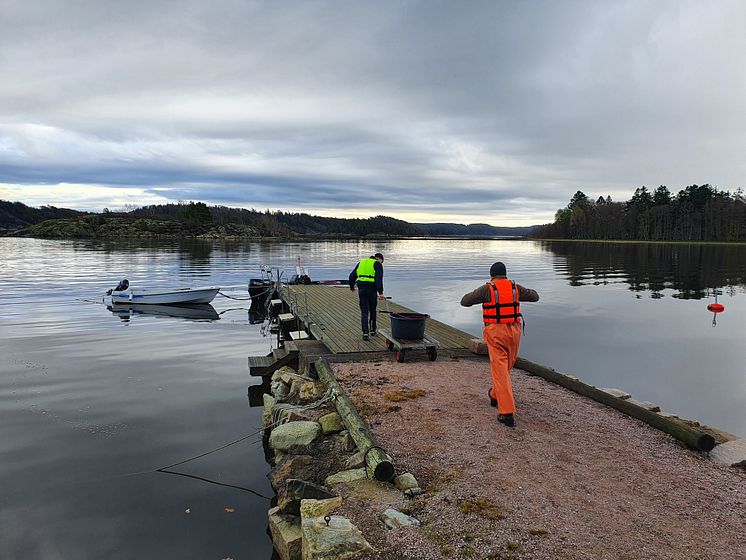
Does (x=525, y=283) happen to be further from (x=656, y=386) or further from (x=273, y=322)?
(x=656, y=386)

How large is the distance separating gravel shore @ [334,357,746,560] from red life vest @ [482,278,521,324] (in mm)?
1392

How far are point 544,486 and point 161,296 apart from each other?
73.5 feet

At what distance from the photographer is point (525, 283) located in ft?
115

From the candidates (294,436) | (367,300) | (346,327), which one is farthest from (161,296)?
(294,436)

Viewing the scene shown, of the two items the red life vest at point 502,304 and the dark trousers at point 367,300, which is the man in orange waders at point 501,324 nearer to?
the red life vest at point 502,304

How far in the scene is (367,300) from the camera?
37.2ft

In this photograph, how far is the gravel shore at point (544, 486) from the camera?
3891 mm

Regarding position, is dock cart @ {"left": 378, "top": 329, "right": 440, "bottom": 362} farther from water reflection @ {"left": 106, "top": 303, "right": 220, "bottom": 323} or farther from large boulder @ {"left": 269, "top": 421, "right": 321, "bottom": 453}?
water reflection @ {"left": 106, "top": 303, "right": 220, "bottom": 323}

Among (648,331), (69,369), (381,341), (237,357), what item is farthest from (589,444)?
(648,331)

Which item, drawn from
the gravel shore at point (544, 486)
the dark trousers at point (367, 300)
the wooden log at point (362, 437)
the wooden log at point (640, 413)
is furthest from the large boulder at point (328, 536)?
the dark trousers at point (367, 300)

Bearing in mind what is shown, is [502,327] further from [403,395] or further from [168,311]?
[168,311]

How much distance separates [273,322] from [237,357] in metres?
6.88

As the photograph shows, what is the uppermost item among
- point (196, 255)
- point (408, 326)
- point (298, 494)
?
point (408, 326)

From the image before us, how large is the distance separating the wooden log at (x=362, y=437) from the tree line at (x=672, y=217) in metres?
124
